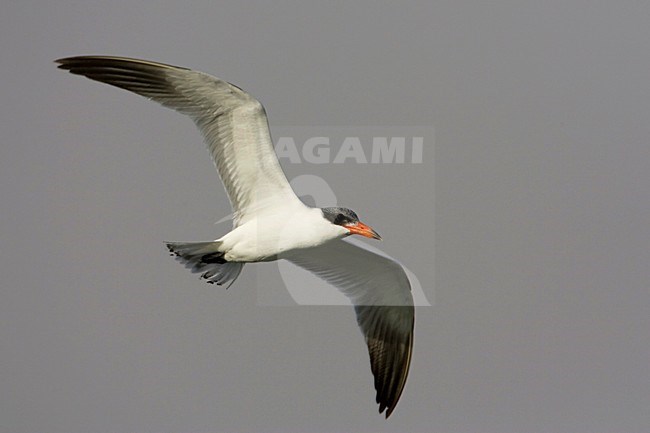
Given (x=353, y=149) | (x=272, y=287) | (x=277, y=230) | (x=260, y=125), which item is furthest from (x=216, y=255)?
(x=353, y=149)

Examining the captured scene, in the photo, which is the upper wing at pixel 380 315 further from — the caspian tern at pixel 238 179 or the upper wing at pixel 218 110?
the upper wing at pixel 218 110

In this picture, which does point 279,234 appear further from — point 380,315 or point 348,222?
point 380,315

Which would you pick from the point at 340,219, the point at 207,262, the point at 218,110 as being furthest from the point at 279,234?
the point at 218,110

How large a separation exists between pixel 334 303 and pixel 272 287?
1.36 metres

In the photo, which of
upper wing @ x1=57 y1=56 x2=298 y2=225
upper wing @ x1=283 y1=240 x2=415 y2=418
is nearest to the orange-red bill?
upper wing @ x1=57 y1=56 x2=298 y2=225

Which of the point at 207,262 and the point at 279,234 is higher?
the point at 279,234

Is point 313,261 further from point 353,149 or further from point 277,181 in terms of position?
point 353,149

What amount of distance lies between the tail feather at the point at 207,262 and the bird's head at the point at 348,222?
1493 mm

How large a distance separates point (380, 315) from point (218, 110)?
419cm

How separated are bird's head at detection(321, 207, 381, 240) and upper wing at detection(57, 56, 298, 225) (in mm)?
537

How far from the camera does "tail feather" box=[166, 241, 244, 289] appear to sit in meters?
14.5

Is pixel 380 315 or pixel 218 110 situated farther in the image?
pixel 380 315

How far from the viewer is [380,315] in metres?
16.2

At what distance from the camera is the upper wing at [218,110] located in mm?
13422
